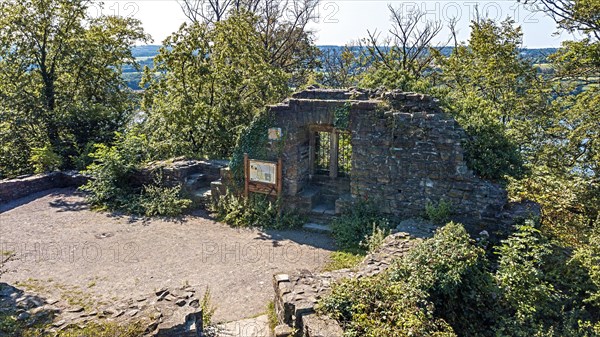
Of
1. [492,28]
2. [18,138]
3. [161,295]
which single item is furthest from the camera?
[18,138]

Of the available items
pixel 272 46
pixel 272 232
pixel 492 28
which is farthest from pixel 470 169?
pixel 272 46

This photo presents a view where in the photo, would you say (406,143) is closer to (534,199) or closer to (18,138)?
(534,199)

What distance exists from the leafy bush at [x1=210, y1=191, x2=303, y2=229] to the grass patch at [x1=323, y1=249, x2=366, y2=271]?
157 cm

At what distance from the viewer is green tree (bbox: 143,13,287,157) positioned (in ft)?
40.1

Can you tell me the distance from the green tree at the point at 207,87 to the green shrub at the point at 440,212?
6.65 meters

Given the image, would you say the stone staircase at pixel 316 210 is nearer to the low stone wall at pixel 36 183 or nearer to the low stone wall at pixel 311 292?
the low stone wall at pixel 311 292

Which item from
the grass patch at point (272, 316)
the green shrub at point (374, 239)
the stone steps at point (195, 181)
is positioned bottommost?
the grass patch at point (272, 316)

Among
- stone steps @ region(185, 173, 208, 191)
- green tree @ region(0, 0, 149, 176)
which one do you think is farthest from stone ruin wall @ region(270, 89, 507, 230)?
green tree @ region(0, 0, 149, 176)

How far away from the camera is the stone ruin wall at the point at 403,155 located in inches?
291

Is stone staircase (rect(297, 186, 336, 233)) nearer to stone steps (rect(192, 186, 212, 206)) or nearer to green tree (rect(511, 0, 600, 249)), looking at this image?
stone steps (rect(192, 186, 212, 206))

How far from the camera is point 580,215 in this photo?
275 inches

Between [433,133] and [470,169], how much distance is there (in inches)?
39.1

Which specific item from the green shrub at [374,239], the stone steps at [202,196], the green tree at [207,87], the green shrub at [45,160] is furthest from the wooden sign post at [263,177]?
the green shrub at [45,160]

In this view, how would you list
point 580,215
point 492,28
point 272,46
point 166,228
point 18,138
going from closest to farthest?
point 580,215
point 166,228
point 492,28
point 18,138
point 272,46
